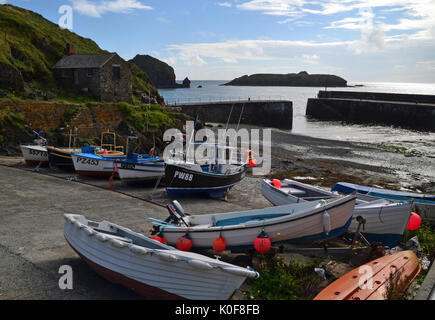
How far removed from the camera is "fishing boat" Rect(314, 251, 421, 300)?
6.96 m

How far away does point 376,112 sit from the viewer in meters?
65.3

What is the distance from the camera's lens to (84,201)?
48.0 feet

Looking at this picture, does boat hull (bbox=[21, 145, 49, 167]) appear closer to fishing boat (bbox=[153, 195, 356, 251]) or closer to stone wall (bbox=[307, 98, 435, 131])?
fishing boat (bbox=[153, 195, 356, 251])

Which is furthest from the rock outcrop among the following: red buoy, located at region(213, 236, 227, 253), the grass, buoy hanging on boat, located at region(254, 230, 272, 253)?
the grass

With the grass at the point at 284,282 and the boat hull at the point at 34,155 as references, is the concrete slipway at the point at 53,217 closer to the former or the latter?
the boat hull at the point at 34,155

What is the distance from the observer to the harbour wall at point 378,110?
2288 inches

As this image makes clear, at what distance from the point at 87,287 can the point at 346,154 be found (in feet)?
106

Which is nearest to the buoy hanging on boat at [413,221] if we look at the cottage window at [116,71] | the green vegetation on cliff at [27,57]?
the green vegetation on cliff at [27,57]

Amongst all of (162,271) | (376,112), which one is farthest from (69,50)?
(376,112)

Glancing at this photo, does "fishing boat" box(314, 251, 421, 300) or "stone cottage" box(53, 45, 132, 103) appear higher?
"stone cottage" box(53, 45, 132, 103)

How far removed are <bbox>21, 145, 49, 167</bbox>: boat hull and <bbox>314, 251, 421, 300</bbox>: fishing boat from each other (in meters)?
19.2
